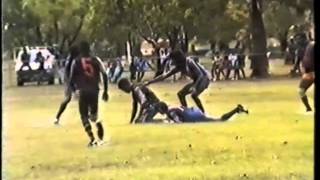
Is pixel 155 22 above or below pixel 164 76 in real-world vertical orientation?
above

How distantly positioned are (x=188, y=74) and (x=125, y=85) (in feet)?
1.08

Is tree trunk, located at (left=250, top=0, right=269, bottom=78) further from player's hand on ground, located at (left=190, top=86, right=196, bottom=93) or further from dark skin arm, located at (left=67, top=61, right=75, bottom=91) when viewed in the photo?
dark skin arm, located at (left=67, top=61, right=75, bottom=91)

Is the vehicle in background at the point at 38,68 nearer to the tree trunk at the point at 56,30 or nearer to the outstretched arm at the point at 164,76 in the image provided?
the tree trunk at the point at 56,30

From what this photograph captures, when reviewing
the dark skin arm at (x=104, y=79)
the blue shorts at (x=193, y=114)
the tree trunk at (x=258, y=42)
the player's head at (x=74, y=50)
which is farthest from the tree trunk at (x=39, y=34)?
the tree trunk at (x=258, y=42)

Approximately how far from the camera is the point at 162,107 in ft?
10.6

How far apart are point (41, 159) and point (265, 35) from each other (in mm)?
1282

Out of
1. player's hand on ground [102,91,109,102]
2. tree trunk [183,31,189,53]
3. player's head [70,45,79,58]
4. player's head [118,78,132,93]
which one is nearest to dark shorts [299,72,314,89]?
tree trunk [183,31,189,53]

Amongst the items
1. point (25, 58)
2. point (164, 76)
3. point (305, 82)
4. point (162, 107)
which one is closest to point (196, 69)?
point (164, 76)

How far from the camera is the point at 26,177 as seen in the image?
301 centimetres

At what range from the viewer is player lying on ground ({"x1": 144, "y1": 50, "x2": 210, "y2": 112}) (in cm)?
305

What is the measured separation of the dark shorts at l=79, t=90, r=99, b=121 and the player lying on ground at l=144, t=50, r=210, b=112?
10.7 inches

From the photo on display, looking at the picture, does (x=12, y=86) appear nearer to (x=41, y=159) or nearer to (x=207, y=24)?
(x=41, y=159)

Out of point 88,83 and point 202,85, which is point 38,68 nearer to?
point 88,83

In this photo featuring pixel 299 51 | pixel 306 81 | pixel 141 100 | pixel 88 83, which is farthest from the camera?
pixel 141 100
